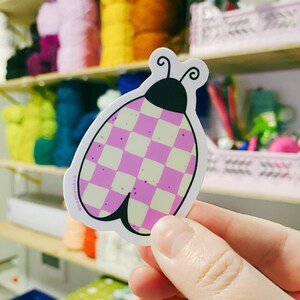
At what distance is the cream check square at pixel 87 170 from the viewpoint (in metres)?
0.45

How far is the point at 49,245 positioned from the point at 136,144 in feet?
3.66

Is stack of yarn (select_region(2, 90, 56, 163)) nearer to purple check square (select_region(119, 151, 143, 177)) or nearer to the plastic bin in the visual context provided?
the plastic bin

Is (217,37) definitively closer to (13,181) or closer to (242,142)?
(242,142)

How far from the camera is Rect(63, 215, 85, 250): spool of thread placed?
1.34m

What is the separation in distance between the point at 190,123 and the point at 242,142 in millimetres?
635

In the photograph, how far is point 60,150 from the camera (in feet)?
4.34

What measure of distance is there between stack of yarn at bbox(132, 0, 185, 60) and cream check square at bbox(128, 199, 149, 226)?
74 cm

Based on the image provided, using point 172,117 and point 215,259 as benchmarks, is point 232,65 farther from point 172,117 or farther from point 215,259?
point 215,259

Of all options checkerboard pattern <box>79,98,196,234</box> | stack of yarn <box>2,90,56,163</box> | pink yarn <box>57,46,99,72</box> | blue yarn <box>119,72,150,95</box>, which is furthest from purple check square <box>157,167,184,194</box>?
stack of yarn <box>2,90,56,163</box>

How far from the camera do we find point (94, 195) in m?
0.46

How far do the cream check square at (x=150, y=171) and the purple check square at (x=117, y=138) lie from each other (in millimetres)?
37

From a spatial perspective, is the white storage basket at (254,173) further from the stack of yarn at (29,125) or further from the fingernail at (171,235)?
the stack of yarn at (29,125)

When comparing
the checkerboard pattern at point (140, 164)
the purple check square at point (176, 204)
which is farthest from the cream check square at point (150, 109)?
the purple check square at point (176, 204)

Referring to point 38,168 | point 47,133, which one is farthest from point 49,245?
point 47,133
